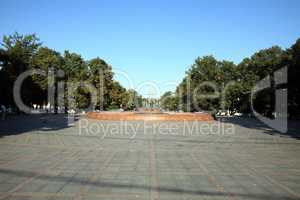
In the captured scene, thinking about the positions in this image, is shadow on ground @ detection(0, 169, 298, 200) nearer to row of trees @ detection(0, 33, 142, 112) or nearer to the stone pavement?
the stone pavement

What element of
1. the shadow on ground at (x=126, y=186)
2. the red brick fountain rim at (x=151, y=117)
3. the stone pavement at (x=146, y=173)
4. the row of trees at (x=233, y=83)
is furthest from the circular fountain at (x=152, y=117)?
the shadow on ground at (x=126, y=186)

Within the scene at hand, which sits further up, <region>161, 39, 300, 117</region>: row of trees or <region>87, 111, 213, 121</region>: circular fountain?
<region>161, 39, 300, 117</region>: row of trees

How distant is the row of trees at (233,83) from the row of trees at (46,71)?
18504mm

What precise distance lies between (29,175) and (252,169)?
19.9 feet

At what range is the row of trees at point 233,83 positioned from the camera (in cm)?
5849

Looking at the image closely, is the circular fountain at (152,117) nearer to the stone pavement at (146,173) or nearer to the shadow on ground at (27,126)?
the shadow on ground at (27,126)

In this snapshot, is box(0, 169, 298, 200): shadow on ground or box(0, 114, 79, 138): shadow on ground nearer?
box(0, 169, 298, 200): shadow on ground

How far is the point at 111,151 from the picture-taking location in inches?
532

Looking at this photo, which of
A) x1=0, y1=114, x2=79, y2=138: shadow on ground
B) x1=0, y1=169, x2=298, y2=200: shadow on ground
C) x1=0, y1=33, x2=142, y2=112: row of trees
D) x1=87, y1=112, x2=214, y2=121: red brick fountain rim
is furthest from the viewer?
x1=0, y1=33, x2=142, y2=112: row of trees

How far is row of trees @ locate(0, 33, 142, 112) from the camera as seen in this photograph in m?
54.5

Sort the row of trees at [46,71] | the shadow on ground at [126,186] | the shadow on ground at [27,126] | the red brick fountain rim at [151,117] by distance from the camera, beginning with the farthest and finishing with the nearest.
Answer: the row of trees at [46,71] → the red brick fountain rim at [151,117] → the shadow on ground at [27,126] → the shadow on ground at [126,186]

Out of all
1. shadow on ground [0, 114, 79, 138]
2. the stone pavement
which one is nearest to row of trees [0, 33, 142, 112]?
shadow on ground [0, 114, 79, 138]

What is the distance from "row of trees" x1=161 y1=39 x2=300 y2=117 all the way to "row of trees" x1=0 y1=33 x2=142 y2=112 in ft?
60.7

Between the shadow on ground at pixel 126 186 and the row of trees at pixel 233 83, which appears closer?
the shadow on ground at pixel 126 186
